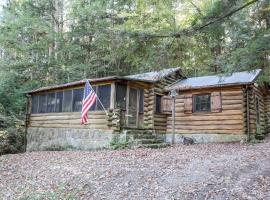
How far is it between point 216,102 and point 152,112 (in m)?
3.36

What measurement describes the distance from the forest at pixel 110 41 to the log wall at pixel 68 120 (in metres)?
2.05

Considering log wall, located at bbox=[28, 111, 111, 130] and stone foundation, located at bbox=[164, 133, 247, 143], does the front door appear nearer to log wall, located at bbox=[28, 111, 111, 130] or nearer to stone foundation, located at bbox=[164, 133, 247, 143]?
log wall, located at bbox=[28, 111, 111, 130]

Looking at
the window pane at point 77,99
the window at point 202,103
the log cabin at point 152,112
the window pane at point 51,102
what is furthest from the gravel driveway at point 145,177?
the window pane at point 51,102

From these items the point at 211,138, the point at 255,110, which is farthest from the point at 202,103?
the point at 255,110

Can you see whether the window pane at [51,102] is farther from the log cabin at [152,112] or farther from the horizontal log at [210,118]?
the horizontal log at [210,118]

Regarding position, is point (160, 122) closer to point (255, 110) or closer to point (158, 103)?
point (158, 103)

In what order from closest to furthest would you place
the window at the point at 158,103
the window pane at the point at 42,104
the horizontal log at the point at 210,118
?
the horizontal log at the point at 210,118
the window at the point at 158,103
the window pane at the point at 42,104

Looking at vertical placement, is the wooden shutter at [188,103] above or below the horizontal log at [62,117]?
above

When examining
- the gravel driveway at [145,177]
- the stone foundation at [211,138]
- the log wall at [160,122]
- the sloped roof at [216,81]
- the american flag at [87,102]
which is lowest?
the gravel driveway at [145,177]

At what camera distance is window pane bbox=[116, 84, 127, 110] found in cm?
1588

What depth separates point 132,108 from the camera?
16906mm

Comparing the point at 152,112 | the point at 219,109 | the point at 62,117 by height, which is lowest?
the point at 62,117

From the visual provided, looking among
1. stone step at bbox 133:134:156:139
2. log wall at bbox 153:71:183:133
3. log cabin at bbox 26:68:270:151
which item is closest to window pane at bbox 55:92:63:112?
log cabin at bbox 26:68:270:151

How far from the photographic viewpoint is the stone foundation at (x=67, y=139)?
Answer: 15.9 metres
